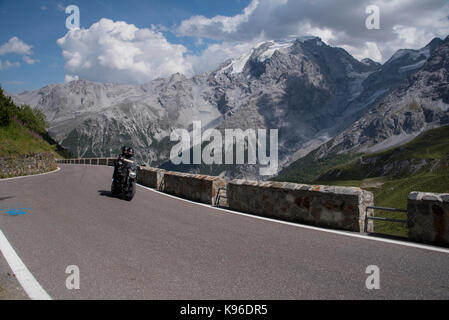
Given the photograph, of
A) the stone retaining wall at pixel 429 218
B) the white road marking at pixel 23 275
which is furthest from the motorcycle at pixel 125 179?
the stone retaining wall at pixel 429 218

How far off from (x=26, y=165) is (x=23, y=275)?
71.5 feet

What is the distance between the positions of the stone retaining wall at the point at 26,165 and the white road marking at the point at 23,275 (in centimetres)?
1734

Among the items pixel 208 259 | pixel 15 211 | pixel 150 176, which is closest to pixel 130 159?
pixel 15 211

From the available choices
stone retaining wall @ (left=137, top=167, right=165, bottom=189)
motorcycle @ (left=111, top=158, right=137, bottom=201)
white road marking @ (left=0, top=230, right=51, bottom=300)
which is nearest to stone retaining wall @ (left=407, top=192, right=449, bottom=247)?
white road marking @ (left=0, top=230, right=51, bottom=300)

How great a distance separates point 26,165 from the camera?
2386cm

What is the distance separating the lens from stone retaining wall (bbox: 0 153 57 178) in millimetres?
21359

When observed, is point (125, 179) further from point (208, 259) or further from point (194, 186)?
point (208, 259)

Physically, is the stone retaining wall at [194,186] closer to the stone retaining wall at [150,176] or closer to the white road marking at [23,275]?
the stone retaining wall at [150,176]

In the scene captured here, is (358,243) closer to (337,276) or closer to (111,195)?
(337,276)

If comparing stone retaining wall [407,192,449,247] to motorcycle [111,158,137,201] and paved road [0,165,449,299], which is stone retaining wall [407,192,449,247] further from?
motorcycle [111,158,137,201]

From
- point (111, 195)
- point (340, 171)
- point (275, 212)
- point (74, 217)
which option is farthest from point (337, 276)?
point (340, 171)

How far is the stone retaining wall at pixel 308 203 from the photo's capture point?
8023mm

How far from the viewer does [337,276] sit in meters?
5.00
